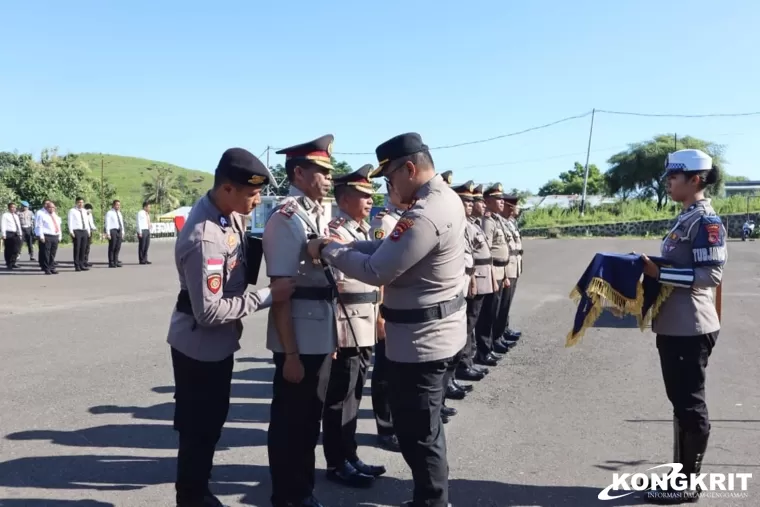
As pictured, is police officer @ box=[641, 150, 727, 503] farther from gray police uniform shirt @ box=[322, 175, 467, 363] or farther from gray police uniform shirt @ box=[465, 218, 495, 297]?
gray police uniform shirt @ box=[465, 218, 495, 297]

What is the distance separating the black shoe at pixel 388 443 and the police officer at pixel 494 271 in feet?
8.74

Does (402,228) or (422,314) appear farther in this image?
(422,314)

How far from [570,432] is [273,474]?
253cm

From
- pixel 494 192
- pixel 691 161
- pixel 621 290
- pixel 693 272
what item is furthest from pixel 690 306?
pixel 494 192

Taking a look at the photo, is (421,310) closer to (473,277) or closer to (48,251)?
(473,277)

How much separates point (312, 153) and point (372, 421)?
261cm

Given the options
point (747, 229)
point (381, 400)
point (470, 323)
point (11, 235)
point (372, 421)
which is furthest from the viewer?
point (747, 229)

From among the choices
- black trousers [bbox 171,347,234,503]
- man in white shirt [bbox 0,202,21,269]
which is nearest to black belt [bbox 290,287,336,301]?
black trousers [bbox 171,347,234,503]

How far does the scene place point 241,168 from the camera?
311 centimetres

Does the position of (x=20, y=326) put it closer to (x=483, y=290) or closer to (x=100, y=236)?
(x=483, y=290)

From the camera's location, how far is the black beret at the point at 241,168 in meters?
3.11

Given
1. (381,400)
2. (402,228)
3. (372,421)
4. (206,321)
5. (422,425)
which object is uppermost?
(402,228)

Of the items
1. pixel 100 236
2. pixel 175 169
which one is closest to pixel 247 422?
pixel 100 236

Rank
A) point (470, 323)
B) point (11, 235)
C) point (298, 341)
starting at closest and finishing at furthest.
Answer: point (298, 341), point (470, 323), point (11, 235)
